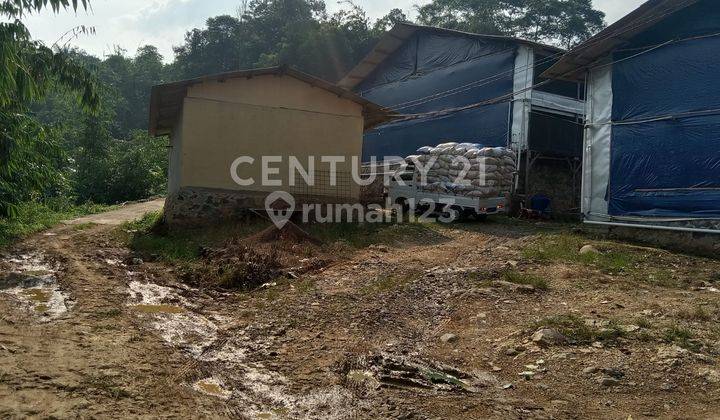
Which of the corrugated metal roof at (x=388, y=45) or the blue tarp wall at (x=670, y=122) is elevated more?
the corrugated metal roof at (x=388, y=45)

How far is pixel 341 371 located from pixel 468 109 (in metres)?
15.7

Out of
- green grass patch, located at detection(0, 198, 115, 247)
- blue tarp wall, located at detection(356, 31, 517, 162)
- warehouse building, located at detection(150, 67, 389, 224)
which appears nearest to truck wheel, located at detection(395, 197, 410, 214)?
warehouse building, located at detection(150, 67, 389, 224)

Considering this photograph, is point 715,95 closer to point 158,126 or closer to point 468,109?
point 468,109

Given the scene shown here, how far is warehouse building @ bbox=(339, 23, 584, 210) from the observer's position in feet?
56.5

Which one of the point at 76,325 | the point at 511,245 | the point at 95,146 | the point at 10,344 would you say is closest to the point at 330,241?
the point at 511,245

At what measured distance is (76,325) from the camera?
5.30 m

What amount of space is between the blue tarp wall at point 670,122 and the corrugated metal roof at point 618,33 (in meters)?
0.25

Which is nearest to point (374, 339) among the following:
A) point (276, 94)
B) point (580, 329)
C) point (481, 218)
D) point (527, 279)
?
point (580, 329)

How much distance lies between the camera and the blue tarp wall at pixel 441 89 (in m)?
18.0

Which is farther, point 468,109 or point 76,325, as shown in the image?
point 468,109

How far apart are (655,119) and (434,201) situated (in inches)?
226

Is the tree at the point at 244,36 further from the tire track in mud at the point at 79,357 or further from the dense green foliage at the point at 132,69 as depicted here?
the tire track in mud at the point at 79,357

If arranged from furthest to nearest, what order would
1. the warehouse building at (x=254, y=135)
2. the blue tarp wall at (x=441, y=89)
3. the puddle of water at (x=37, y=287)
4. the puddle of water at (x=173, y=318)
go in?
the blue tarp wall at (x=441, y=89) → the warehouse building at (x=254, y=135) → the puddle of water at (x=37, y=287) → the puddle of water at (x=173, y=318)

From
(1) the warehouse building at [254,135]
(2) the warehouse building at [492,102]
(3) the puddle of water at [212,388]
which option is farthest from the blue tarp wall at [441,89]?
(3) the puddle of water at [212,388]
